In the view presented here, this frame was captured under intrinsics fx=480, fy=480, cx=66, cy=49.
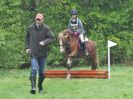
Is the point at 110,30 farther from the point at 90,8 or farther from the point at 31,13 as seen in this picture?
the point at 31,13

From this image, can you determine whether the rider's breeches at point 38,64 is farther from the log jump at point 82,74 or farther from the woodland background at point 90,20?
the woodland background at point 90,20

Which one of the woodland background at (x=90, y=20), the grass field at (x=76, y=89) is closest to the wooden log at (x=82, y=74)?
the grass field at (x=76, y=89)

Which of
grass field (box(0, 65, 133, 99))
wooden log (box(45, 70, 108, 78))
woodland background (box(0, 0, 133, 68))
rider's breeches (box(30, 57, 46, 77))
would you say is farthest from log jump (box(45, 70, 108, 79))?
woodland background (box(0, 0, 133, 68))

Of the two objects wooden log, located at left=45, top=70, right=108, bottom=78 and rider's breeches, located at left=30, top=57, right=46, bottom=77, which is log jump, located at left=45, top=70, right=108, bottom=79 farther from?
rider's breeches, located at left=30, top=57, right=46, bottom=77

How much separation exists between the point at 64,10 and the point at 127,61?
4465mm

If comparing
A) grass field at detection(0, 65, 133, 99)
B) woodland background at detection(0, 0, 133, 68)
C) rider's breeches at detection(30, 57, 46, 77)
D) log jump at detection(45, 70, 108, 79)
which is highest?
woodland background at detection(0, 0, 133, 68)

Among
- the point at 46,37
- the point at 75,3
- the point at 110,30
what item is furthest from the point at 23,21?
the point at 46,37

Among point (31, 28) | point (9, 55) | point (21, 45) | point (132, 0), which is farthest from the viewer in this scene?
point (132, 0)

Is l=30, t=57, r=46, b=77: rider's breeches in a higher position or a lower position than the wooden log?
higher

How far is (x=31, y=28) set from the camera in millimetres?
12742

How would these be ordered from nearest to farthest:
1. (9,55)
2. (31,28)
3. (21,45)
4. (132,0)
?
1. (31,28)
2. (9,55)
3. (21,45)
4. (132,0)

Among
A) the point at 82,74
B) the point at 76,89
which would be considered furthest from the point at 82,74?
the point at 76,89

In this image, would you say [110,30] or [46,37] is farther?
[110,30]

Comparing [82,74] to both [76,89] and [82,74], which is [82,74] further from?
[76,89]
